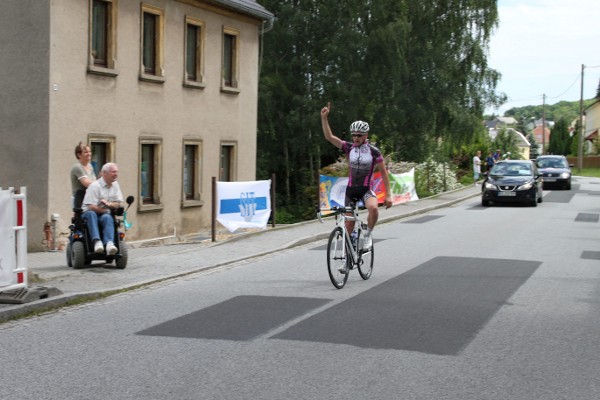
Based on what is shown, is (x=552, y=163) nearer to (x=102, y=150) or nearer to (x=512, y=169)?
A: (x=512, y=169)

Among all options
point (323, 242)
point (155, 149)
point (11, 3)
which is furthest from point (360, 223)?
point (155, 149)

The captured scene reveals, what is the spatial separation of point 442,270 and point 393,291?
2.31 meters

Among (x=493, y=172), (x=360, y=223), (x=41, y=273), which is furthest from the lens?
(x=493, y=172)

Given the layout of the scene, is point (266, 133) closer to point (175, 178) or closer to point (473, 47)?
point (473, 47)

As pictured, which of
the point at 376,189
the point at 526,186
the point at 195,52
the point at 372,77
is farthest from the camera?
the point at 372,77

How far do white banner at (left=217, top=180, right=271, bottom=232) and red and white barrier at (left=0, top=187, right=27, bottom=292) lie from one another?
8.01m

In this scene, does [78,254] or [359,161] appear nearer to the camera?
[359,161]

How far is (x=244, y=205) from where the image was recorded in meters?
18.8

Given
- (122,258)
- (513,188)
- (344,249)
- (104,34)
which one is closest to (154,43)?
(104,34)

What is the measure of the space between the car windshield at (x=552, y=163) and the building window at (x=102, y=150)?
2680cm

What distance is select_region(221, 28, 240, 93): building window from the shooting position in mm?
28547

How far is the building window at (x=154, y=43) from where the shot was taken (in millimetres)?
23891

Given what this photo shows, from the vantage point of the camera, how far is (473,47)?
4291 centimetres

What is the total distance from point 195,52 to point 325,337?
19.7 meters
